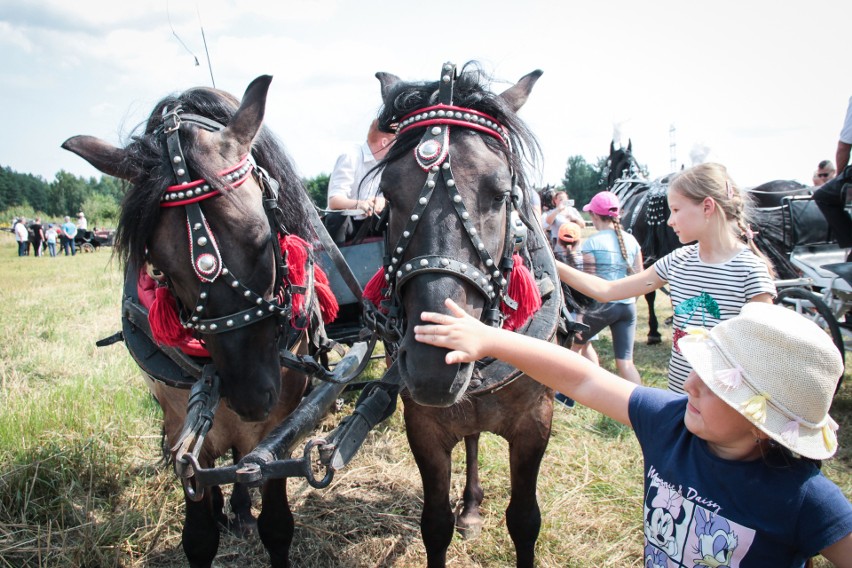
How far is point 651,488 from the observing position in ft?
4.84

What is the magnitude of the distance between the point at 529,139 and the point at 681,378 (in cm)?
139

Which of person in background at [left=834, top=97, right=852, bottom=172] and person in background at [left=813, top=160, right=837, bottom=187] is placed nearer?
person in background at [left=834, top=97, right=852, bottom=172]

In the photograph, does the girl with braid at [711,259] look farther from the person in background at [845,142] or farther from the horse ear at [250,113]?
the person in background at [845,142]

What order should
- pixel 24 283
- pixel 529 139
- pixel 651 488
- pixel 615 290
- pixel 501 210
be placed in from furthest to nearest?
pixel 24 283 < pixel 615 290 < pixel 529 139 < pixel 501 210 < pixel 651 488

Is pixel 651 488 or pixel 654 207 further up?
pixel 654 207

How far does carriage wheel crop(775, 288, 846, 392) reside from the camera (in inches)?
160

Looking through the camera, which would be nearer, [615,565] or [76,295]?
[615,565]

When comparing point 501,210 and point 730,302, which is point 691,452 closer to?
point 501,210

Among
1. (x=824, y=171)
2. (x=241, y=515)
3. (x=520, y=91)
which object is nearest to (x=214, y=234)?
(x=520, y=91)

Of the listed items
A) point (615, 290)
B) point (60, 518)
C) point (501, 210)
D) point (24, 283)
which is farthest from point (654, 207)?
point (24, 283)

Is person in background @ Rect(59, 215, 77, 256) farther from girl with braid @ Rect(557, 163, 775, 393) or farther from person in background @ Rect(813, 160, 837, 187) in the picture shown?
girl with braid @ Rect(557, 163, 775, 393)

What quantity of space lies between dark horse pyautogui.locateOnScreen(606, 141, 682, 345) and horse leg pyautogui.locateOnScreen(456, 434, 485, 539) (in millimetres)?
4543

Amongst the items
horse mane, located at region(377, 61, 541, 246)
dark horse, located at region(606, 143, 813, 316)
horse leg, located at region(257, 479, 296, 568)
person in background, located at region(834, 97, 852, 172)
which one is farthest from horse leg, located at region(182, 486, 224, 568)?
person in background, located at region(834, 97, 852, 172)

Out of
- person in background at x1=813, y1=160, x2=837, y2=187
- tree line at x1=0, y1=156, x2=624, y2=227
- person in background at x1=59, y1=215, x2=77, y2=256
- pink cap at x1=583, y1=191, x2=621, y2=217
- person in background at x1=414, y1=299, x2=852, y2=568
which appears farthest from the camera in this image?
Answer: tree line at x1=0, y1=156, x2=624, y2=227
